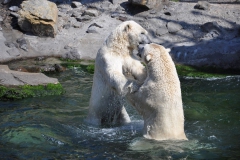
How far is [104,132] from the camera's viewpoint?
8.04 m

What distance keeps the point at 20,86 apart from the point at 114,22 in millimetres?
6864

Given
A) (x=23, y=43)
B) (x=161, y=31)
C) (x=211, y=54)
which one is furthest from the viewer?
(x=161, y=31)

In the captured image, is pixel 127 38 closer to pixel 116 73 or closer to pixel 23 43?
pixel 116 73

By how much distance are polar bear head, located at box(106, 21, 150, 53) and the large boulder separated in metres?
9.70

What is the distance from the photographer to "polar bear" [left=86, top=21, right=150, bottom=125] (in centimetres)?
713

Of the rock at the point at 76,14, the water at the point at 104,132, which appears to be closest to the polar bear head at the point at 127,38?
the water at the point at 104,132

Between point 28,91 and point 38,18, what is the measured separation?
6.06m

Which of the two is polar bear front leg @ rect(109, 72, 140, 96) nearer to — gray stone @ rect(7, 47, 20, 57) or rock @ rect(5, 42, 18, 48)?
gray stone @ rect(7, 47, 20, 57)

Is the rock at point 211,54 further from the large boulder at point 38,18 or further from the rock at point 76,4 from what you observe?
the rock at point 76,4

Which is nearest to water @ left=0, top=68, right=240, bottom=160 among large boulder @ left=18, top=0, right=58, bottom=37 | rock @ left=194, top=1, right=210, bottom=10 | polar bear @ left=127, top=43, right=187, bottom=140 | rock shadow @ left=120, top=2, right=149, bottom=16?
polar bear @ left=127, top=43, right=187, bottom=140

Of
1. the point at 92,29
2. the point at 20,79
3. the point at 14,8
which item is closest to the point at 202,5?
the point at 92,29

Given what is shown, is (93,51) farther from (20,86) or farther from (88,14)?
(20,86)

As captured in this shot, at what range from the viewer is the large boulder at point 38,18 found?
17.0 meters

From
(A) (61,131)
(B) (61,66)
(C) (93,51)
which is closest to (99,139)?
(A) (61,131)
